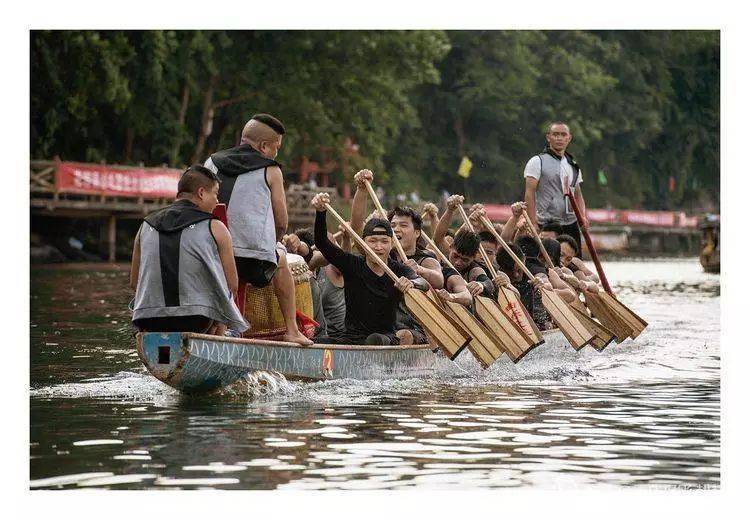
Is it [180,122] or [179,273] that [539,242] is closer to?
[179,273]

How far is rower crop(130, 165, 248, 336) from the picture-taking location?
9031 mm

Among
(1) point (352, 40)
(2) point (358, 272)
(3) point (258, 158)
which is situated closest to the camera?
(3) point (258, 158)

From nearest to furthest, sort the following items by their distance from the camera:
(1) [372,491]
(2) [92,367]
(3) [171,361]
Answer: (1) [372,491]
(3) [171,361]
(2) [92,367]

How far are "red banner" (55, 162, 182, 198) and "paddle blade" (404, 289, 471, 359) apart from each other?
2302cm

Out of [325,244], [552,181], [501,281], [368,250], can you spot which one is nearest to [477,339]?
[368,250]

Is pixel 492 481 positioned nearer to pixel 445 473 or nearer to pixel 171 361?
pixel 445 473

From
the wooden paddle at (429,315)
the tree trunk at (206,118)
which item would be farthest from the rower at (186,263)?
the tree trunk at (206,118)

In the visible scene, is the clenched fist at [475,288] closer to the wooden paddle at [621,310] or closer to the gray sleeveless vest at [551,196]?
the wooden paddle at [621,310]

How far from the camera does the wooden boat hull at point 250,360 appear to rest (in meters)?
9.09

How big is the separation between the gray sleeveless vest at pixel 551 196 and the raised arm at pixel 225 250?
18.4ft

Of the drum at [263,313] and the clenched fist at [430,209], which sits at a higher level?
the clenched fist at [430,209]

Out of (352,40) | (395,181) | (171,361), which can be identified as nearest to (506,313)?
(171,361)
